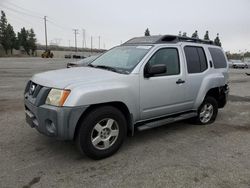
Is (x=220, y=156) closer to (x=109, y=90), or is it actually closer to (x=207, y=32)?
(x=109, y=90)

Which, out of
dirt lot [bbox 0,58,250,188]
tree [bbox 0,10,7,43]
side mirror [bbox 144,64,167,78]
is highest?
tree [bbox 0,10,7,43]

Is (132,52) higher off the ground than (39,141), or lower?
higher

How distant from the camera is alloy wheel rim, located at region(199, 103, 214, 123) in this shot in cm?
549

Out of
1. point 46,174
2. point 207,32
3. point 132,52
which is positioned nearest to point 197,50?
point 132,52

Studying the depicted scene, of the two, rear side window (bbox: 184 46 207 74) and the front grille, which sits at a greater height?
rear side window (bbox: 184 46 207 74)

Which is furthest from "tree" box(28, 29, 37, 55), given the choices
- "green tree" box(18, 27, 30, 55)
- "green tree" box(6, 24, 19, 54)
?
"green tree" box(6, 24, 19, 54)

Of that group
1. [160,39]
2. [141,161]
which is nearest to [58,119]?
[141,161]

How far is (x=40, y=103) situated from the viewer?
134 inches

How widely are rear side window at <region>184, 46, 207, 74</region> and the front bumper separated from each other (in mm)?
2589

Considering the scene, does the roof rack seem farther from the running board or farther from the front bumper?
the front bumper

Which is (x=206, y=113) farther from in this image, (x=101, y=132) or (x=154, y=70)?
(x=101, y=132)

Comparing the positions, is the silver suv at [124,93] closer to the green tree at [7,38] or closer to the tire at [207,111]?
the tire at [207,111]

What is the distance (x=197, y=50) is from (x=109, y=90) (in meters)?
2.62

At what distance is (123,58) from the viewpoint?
177 inches
